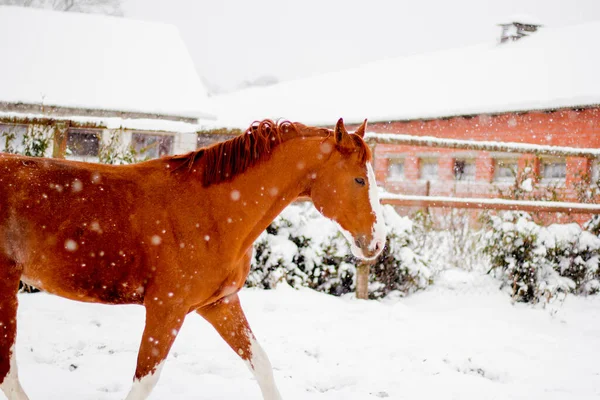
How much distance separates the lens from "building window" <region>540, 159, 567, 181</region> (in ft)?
49.6

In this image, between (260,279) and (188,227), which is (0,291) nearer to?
(188,227)

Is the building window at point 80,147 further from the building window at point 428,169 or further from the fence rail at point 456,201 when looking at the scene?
the building window at point 428,169

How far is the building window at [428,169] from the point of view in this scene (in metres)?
18.8

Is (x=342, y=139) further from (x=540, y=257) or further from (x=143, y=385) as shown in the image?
(x=540, y=257)

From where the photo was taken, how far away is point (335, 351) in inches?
170

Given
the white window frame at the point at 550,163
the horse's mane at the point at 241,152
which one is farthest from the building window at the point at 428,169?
the horse's mane at the point at 241,152

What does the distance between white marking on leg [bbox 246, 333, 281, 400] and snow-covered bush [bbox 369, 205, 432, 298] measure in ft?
10.9

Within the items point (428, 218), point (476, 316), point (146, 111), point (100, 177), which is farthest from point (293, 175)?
point (146, 111)

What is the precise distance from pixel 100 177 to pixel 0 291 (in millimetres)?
709

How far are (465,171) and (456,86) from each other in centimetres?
315

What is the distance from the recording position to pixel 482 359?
14.1 feet

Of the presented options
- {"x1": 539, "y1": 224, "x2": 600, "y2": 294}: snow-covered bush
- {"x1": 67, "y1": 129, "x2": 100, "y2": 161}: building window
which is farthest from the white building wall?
{"x1": 539, "y1": 224, "x2": 600, "y2": 294}: snow-covered bush

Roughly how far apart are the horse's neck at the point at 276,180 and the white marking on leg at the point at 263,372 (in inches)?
23.3

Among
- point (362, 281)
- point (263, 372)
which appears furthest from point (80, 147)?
point (263, 372)
